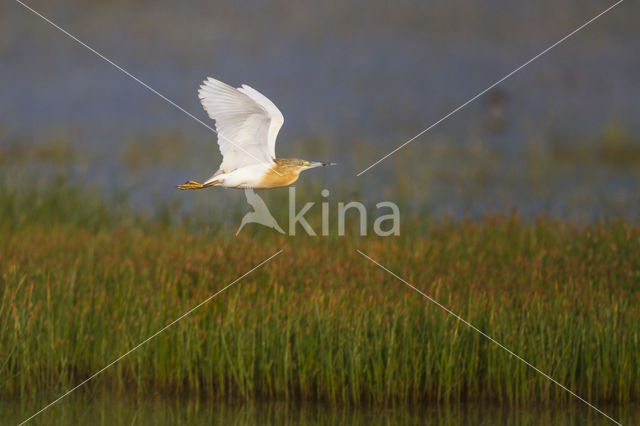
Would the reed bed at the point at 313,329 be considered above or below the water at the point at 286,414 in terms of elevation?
above

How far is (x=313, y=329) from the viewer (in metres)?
7.96

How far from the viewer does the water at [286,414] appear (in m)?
7.60

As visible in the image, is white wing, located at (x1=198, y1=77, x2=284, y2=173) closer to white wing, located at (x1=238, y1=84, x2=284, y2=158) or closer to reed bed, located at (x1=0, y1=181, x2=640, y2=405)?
white wing, located at (x1=238, y1=84, x2=284, y2=158)

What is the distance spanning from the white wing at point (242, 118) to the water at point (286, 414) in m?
2.40

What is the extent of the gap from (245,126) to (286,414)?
2.56 m

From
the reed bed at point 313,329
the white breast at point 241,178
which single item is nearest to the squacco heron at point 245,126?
the white breast at point 241,178

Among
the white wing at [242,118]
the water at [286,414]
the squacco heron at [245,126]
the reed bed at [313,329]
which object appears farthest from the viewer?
the reed bed at [313,329]

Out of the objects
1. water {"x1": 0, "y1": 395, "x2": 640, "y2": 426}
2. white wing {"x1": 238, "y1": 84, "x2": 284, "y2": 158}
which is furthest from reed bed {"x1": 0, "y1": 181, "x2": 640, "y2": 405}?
white wing {"x1": 238, "y1": 84, "x2": 284, "y2": 158}

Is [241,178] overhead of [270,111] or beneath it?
beneath

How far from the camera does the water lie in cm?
760

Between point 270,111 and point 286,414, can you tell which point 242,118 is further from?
point 286,414

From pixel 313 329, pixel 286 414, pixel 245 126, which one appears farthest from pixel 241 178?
pixel 286 414

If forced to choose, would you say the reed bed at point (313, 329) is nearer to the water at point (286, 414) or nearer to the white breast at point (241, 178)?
the water at point (286, 414)

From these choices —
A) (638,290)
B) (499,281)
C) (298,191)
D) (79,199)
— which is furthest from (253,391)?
(79,199)
